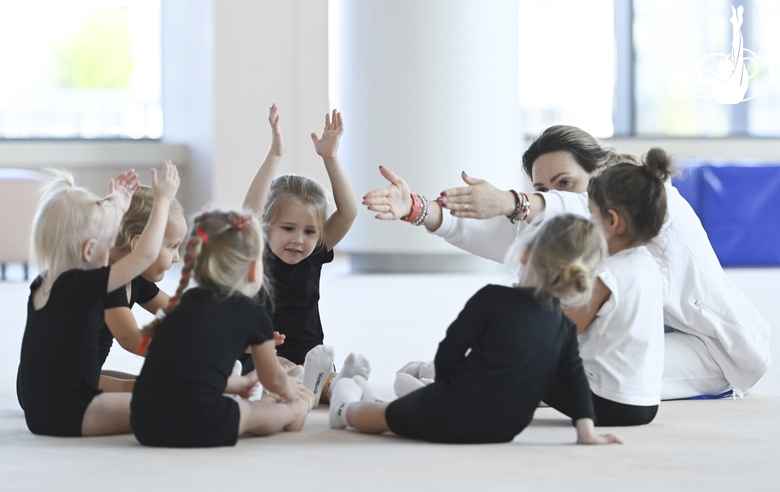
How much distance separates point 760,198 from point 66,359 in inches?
264

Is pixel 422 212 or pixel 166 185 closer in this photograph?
pixel 166 185

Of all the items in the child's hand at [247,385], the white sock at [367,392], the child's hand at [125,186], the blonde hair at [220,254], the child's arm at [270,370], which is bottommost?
the white sock at [367,392]

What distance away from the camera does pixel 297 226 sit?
2566 mm

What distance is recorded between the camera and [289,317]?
103 inches

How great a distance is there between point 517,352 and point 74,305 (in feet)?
2.88

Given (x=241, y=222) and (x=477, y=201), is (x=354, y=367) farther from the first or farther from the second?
(x=241, y=222)

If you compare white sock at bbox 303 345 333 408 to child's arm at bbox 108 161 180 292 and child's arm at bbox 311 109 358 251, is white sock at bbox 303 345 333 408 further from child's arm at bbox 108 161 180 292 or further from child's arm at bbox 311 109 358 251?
child's arm at bbox 108 161 180 292

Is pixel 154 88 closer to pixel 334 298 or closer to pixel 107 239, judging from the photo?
pixel 334 298

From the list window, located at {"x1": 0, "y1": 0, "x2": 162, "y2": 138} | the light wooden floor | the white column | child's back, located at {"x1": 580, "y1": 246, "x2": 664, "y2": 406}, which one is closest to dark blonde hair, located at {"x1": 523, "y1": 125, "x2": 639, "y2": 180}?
child's back, located at {"x1": 580, "y1": 246, "x2": 664, "y2": 406}

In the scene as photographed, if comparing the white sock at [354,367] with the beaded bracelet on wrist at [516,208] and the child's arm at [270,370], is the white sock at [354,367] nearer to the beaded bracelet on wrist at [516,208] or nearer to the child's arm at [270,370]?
the child's arm at [270,370]

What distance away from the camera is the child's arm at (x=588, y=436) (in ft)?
6.20

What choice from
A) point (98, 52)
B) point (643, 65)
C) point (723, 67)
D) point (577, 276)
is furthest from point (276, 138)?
point (643, 65)

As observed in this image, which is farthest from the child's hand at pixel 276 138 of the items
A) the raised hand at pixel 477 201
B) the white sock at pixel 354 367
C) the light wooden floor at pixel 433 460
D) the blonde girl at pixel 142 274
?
the light wooden floor at pixel 433 460

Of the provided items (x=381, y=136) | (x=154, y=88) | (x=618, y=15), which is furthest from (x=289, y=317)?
(x=618, y=15)
